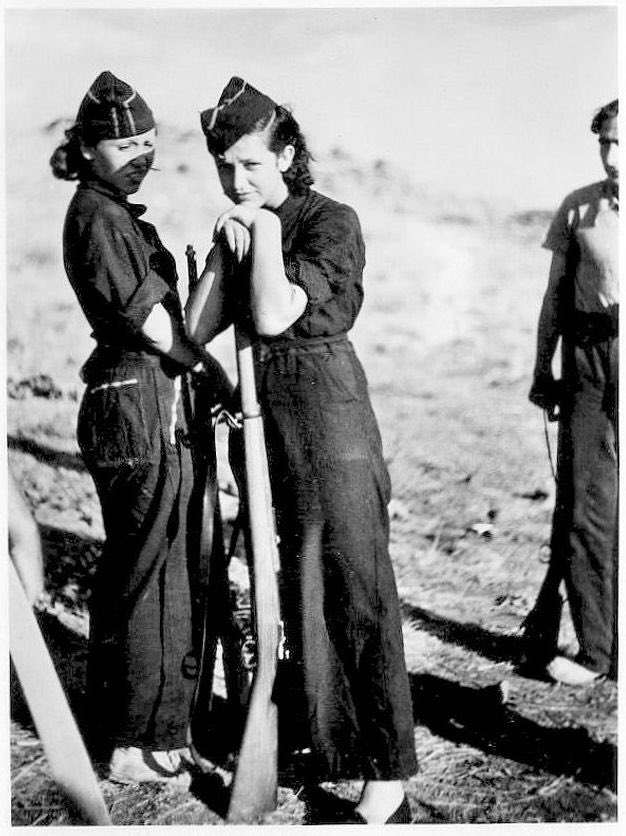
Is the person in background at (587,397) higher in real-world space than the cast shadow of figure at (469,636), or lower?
higher

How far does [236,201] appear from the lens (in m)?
2.72

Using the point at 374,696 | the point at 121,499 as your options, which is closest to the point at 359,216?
the point at 121,499

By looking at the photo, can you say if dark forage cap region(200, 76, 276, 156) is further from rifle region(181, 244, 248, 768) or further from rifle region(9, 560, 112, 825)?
rifle region(9, 560, 112, 825)

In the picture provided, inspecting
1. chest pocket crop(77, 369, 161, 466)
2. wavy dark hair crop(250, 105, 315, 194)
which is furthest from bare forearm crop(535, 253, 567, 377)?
chest pocket crop(77, 369, 161, 466)

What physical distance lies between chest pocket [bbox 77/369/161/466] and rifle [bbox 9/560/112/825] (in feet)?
1.71

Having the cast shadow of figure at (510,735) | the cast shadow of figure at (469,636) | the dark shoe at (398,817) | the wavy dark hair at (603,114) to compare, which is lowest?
the dark shoe at (398,817)

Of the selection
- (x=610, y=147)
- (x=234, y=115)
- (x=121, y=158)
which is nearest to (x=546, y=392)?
(x=610, y=147)

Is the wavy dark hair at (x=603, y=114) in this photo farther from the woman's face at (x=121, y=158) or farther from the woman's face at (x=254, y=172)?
the woman's face at (x=121, y=158)

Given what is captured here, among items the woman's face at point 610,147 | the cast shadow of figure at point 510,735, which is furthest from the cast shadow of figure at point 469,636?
the woman's face at point 610,147

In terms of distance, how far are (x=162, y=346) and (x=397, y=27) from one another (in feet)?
3.76

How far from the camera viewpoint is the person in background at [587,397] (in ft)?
9.55

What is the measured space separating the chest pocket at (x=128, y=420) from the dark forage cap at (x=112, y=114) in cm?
63

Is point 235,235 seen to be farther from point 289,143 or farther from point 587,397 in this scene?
point 587,397

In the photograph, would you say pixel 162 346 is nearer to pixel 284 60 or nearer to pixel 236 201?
pixel 236 201
